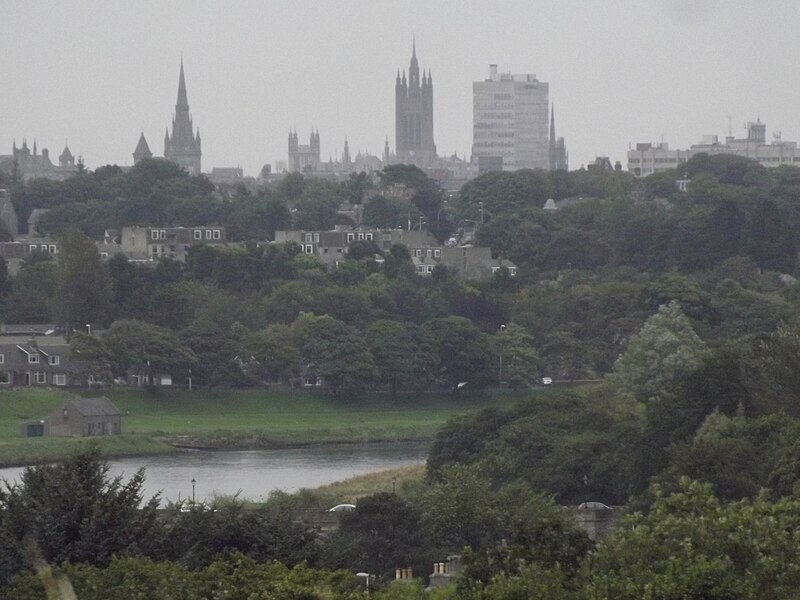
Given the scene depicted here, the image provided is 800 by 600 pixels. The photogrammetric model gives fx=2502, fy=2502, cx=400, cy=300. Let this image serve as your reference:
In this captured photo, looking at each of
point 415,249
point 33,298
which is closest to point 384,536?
point 33,298

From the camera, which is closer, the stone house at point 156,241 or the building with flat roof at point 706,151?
the stone house at point 156,241

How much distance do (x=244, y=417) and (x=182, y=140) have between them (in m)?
108

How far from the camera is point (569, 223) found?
282 ft

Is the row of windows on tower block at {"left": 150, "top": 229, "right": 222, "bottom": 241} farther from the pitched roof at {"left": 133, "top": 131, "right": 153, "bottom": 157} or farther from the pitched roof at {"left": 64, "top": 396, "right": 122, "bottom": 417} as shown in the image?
the pitched roof at {"left": 133, "top": 131, "right": 153, "bottom": 157}

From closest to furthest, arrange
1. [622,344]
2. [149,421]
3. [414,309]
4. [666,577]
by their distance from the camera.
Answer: [666,577], [149,421], [622,344], [414,309]

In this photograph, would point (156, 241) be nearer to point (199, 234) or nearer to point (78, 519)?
point (199, 234)

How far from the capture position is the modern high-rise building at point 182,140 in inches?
6334

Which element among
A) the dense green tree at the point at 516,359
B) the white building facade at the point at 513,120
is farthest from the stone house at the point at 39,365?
the white building facade at the point at 513,120

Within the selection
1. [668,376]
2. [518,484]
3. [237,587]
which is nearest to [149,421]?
[668,376]

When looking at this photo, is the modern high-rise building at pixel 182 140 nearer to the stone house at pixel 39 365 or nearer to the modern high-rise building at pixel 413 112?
the modern high-rise building at pixel 413 112

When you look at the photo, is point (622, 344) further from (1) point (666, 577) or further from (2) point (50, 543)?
(1) point (666, 577)

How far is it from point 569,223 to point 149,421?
3418 centimetres

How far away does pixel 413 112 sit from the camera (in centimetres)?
18338

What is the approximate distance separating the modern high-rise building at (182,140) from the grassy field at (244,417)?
334 feet
